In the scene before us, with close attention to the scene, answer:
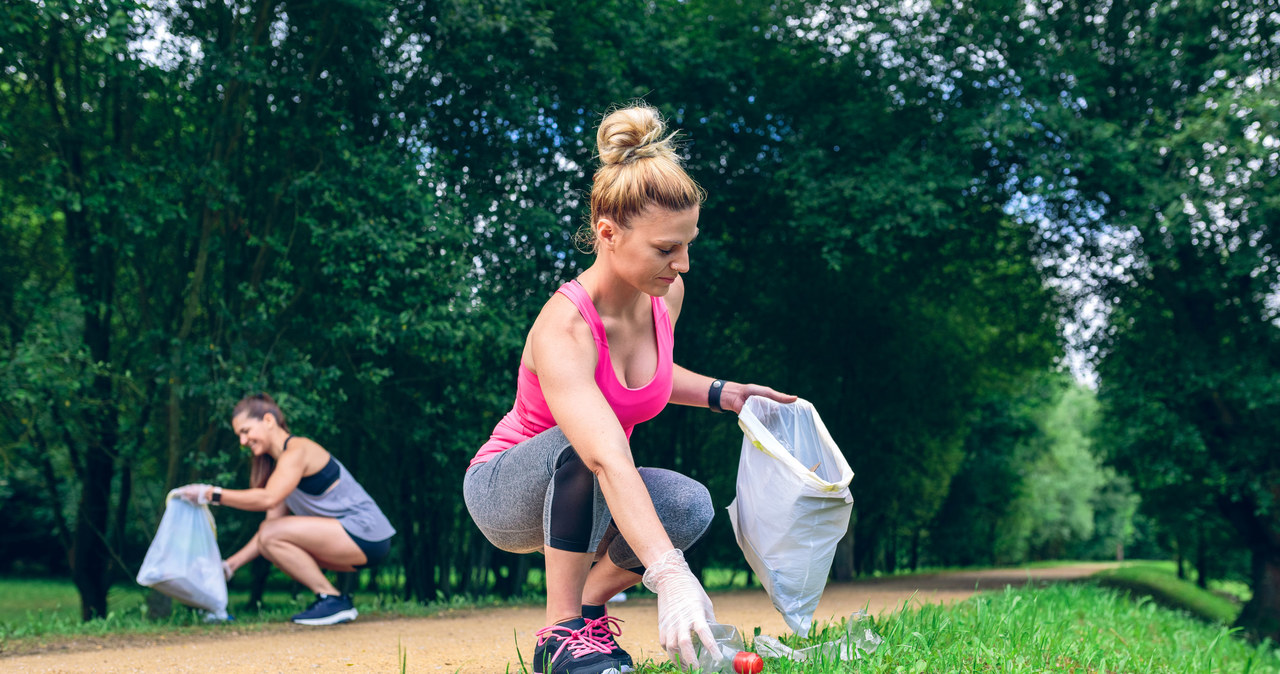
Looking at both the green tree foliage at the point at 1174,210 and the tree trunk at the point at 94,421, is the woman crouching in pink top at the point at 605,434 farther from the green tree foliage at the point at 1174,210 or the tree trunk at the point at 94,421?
the green tree foliage at the point at 1174,210

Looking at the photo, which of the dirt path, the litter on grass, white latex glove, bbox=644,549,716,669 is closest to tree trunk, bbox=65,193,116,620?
the dirt path

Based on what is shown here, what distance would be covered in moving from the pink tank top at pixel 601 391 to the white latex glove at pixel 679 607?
2.00 ft

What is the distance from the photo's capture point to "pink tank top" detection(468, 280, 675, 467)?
2693 mm

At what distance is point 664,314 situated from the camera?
3070mm

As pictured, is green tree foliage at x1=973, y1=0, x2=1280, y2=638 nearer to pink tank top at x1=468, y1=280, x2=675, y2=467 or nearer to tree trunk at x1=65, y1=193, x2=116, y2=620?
pink tank top at x1=468, y1=280, x2=675, y2=467

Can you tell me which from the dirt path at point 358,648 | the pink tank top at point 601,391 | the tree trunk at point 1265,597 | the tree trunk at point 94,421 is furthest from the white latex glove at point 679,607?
the tree trunk at point 1265,597

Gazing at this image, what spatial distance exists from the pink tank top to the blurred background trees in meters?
5.38

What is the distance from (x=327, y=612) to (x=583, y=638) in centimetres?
401

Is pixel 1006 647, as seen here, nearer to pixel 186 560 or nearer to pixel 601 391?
pixel 601 391

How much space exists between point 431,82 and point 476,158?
953mm

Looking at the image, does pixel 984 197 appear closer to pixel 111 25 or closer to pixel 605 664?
pixel 111 25

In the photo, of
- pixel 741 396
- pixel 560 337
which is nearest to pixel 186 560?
pixel 741 396

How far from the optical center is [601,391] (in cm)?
269

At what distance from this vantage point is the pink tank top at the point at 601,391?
2.69m
